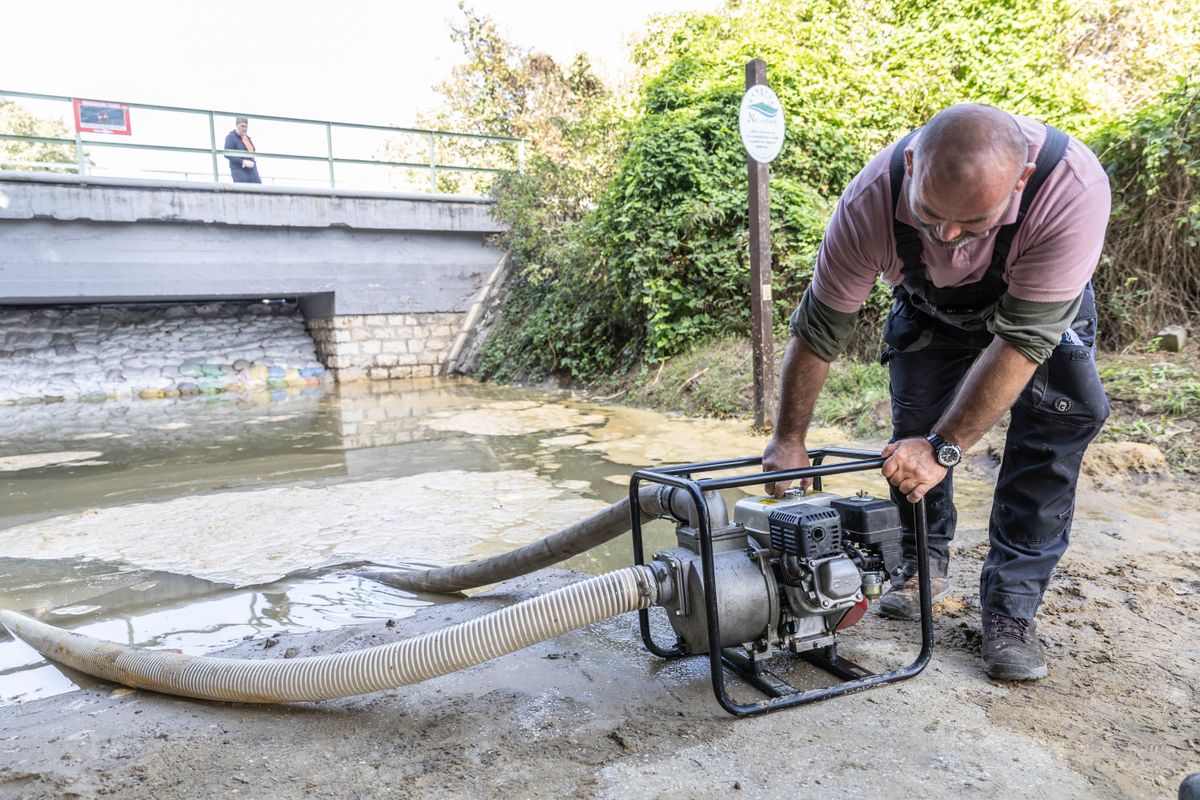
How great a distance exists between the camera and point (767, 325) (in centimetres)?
548

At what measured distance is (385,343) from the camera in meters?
11.6

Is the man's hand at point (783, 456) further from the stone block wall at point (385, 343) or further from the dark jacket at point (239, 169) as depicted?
the dark jacket at point (239, 169)

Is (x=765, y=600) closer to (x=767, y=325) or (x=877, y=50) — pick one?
(x=767, y=325)

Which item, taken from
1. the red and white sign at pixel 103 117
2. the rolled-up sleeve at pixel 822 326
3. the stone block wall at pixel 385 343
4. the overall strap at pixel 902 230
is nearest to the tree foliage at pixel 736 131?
the stone block wall at pixel 385 343

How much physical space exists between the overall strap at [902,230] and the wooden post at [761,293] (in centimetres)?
356

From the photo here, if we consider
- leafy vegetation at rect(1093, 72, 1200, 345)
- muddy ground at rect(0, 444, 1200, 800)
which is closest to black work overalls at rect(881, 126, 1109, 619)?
muddy ground at rect(0, 444, 1200, 800)

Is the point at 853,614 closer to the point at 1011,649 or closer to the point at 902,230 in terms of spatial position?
the point at 1011,649

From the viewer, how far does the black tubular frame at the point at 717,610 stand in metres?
1.64

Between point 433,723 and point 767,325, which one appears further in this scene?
point 767,325

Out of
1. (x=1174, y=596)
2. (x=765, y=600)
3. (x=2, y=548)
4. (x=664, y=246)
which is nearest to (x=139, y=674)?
(x=765, y=600)

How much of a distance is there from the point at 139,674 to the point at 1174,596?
304 cm

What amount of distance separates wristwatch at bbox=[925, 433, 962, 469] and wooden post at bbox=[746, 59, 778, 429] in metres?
3.74

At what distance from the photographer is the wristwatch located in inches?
69.3

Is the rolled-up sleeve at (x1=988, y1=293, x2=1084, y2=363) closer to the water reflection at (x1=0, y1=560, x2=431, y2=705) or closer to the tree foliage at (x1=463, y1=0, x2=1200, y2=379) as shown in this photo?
the water reflection at (x1=0, y1=560, x2=431, y2=705)
